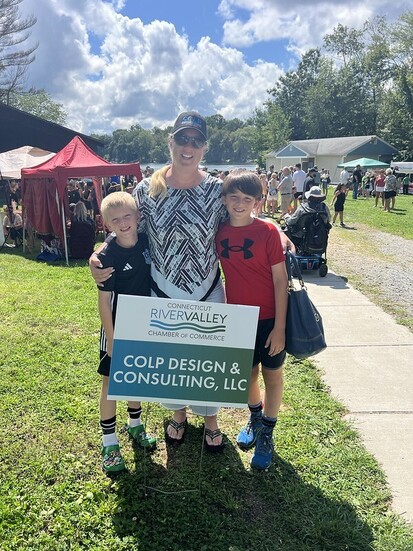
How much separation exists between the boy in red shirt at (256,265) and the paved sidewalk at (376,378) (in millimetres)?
922

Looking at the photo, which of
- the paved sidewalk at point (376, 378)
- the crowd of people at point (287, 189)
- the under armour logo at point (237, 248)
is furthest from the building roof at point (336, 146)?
the under armour logo at point (237, 248)

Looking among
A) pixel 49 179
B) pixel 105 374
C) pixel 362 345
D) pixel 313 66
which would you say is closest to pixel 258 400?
pixel 105 374

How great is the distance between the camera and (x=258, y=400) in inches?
115

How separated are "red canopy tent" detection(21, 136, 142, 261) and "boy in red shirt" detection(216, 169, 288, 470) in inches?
285

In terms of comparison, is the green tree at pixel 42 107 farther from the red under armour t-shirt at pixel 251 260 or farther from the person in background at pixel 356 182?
the red under armour t-shirt at pixel 251 260

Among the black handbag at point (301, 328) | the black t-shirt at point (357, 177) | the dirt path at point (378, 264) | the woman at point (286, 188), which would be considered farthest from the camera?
the black t-shirt at point (357, 177)

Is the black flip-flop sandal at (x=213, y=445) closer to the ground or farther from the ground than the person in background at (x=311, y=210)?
closer to the ground

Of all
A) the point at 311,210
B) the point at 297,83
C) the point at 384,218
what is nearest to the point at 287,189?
the point at 384,218

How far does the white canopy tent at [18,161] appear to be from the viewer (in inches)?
505

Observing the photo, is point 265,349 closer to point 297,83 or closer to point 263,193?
point 263,193

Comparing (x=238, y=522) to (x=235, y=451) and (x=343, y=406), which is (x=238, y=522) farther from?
(x=343, y=406)

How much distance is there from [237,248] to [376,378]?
7.29 feet

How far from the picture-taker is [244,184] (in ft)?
7.52

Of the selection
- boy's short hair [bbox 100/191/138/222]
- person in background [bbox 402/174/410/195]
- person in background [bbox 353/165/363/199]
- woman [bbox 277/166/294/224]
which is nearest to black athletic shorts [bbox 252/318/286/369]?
boy's short hair [bbox 100/191/138/222]
